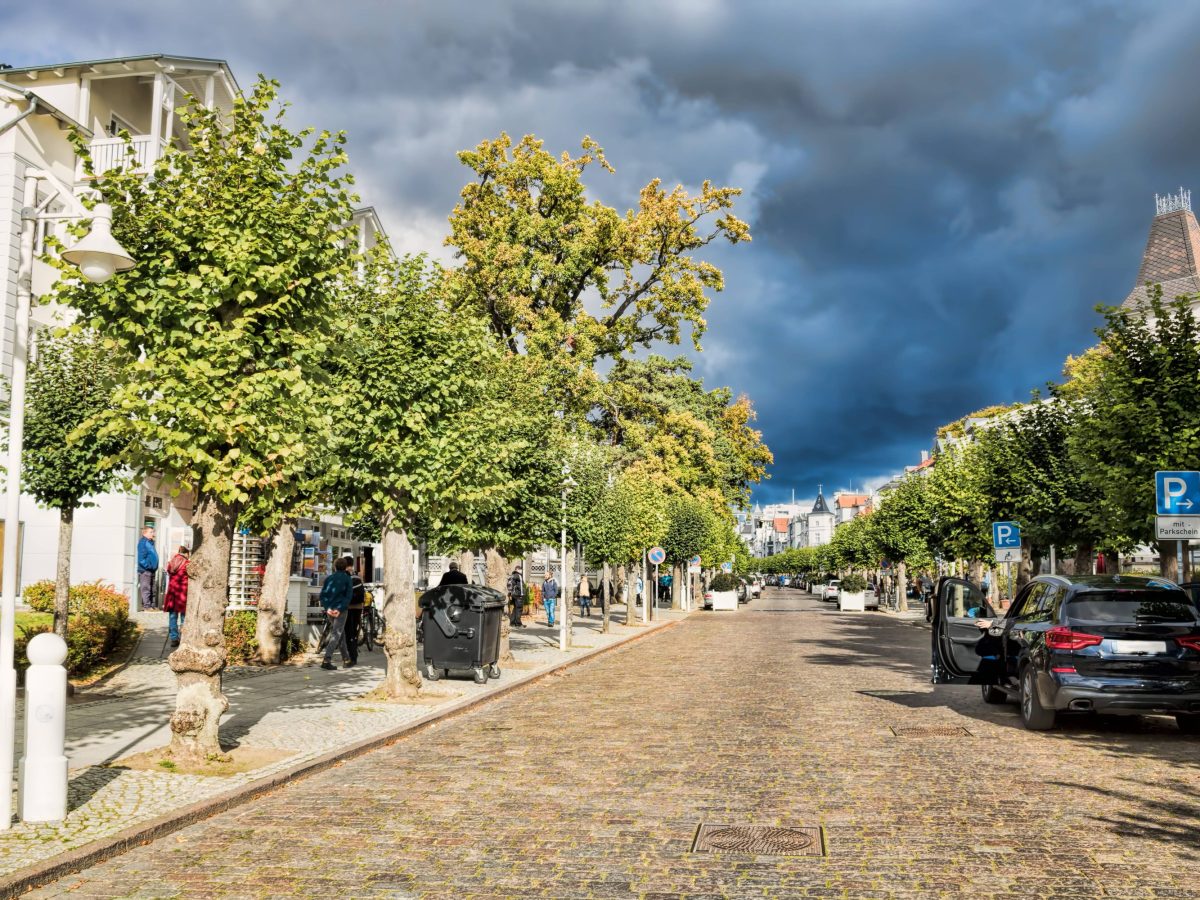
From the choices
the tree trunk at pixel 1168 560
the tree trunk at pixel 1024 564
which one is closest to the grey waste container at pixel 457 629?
the tree trunk at pixel 1168 560

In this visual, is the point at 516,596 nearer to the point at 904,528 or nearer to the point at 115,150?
the point at 115,150

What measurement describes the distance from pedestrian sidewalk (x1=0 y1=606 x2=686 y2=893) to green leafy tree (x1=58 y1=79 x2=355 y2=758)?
98cm

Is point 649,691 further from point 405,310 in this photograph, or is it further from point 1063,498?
point 1063,498

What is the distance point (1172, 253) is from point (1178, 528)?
7254cm

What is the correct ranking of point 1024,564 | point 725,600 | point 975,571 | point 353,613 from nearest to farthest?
point 353,613 < point 1024,564 < point 975,571 < point 725,600

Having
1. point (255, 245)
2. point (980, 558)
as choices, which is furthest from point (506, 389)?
point (980, 558)

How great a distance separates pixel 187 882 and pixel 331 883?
2.67 feet

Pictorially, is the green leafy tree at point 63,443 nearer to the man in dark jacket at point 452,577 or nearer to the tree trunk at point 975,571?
the man in dark jacket at point 452,577

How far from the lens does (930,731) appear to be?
39.8 feet

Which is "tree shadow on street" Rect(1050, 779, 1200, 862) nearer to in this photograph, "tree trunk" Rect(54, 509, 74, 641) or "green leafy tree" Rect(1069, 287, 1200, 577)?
"green leafy tree" Rect(1069, 287, 1200, 577)

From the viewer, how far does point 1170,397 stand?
61.7ft

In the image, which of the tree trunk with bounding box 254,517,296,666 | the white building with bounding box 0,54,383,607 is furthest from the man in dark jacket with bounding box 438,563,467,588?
the white building with bounding box 0,54,383,607

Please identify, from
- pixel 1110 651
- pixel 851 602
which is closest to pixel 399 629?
pixel 1110 651

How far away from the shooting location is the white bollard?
7.17 meters
